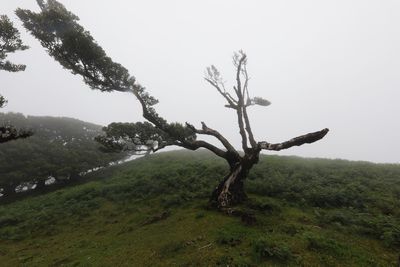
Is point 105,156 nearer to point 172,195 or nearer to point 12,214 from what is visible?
point 12,214

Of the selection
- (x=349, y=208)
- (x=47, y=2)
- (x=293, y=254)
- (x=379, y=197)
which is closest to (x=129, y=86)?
(x=47, y=2)

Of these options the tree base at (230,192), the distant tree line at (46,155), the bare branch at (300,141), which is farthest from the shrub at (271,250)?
the distant tree line at (46,155)

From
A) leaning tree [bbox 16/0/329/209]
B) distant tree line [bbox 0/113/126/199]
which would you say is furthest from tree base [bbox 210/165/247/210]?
distant tree line [bbox 0/113/126/199]

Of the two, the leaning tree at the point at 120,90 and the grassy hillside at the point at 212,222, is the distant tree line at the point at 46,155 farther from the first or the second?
the leaning tree at the point at 120,90

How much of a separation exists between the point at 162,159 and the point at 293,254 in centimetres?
2427

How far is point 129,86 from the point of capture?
55.7 feet

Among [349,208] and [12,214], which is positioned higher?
[349,208]

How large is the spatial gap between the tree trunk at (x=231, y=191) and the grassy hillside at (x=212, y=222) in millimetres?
760

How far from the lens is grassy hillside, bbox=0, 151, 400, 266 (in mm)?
9547

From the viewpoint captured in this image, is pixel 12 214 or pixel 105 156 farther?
pixel 105 156

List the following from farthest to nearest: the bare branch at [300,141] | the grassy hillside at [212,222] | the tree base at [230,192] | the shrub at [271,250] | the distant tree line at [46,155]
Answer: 1. the distant tree line at [46,155]
2. the tree base at [230,192]
3. the bare branch at [300,141]
4. the grassy hillside at [212,222]
5. the shrub at [271,250]

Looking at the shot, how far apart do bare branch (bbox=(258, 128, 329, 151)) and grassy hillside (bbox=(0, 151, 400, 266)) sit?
11.2 feet

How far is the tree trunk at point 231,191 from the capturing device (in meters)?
14.8

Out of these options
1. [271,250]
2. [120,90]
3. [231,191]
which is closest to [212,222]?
[231,191]
